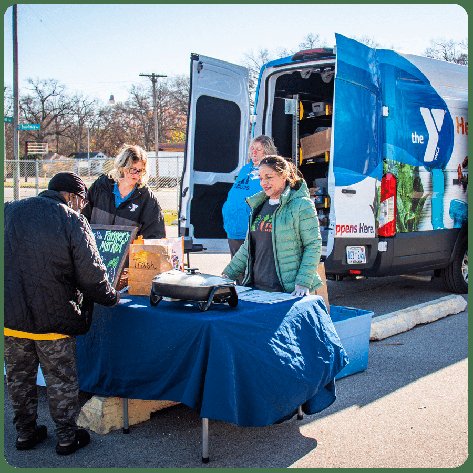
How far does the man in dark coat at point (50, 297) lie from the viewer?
372 centimetres

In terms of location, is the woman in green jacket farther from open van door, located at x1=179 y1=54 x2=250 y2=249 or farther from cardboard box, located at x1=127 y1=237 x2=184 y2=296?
open van door, located at x1=179 y1=54 x2=250 y2=249

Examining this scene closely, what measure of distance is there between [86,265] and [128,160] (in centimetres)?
143

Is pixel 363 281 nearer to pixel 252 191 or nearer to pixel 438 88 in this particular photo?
pixel 438 88

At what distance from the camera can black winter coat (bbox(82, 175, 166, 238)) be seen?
5.07 meters

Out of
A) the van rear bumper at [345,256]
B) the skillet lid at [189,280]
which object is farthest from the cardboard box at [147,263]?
the van rear bumper at [345,256]

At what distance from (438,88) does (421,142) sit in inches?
31.7

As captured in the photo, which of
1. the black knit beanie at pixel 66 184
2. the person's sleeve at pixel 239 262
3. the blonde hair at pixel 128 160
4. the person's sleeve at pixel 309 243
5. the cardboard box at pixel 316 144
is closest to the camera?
the black knit beanie at pixel 66 184

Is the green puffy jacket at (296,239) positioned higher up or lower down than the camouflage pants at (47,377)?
higher up

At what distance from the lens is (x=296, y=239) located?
15.1 feet

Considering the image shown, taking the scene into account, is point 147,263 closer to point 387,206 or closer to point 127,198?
point 127,198

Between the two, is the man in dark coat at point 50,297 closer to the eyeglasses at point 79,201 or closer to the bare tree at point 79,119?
the eyeglasses at point 79,201

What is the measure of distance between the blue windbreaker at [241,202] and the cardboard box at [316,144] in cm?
213

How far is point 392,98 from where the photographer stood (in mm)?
7242

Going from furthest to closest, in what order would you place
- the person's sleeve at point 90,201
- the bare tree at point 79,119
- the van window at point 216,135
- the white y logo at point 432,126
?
the bare tree at point 79,119 → the white y logo at point 432,126 → the van window at point 216,135 → the person's sleeve at point 90,201
